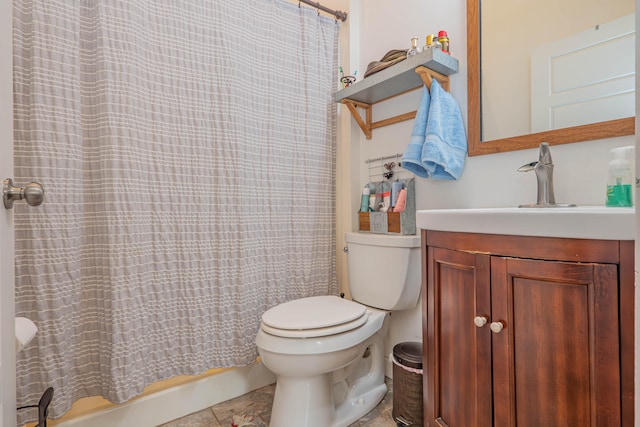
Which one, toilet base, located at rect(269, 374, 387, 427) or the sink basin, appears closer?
the sink basin

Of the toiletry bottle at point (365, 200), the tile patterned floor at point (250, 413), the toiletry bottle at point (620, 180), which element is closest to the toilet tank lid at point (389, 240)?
the toiletry bottle at point (365, 200)

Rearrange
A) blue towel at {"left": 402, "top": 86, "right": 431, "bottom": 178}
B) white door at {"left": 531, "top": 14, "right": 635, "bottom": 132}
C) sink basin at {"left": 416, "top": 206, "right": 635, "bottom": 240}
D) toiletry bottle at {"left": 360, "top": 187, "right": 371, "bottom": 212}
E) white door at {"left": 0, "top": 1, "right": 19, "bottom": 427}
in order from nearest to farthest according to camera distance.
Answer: white door at {"left": 0, "top": 1, "right": 19, "bottom": 427}, sink basin at {"left": 416, "top": 206, "right": 635, "bottom": 240}, white door at {"left": 531, "top": 14, "right": 635, "bottom": 132}, blue towel at {"left": 402, "top": 86, "right": 431, "bottom": 178}, toiletry bottle at {"left": 360, "top": 187, "right": 371, "bottom": 212}

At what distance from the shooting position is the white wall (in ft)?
3.48

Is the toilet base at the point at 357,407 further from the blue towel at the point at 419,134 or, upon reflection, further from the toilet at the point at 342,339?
the blue towel at the point at 419,134

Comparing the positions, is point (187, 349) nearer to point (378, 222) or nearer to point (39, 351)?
A: point (39, 351)

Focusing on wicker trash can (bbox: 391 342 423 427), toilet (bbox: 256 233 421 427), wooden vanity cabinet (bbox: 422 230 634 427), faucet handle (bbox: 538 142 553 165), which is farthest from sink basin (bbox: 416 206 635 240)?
wicker trash can (bbox: 391 342 423 427)

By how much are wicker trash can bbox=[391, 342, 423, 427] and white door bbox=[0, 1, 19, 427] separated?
3.91 feet

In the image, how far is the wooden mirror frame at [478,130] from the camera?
1.06 m

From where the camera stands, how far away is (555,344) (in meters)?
0.69

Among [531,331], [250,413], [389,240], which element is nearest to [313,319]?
[389,240]

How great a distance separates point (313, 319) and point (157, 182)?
834mm

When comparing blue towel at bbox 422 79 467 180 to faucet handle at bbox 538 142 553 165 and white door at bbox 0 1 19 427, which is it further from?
white door at bbox 0 1 19 427

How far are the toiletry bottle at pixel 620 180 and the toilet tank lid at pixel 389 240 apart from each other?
65 cm

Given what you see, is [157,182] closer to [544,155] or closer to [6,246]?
[6,246]
